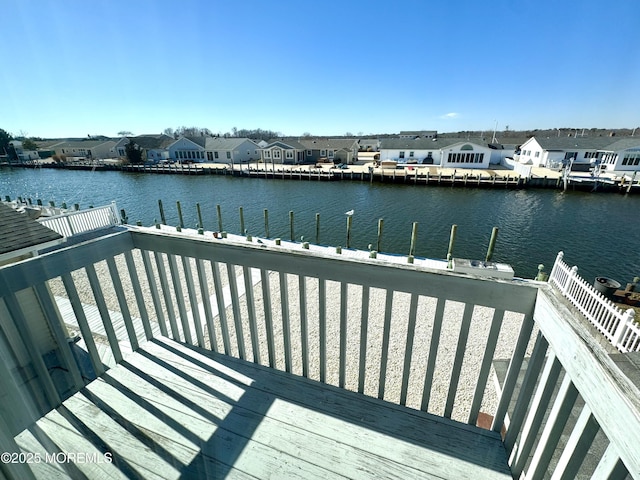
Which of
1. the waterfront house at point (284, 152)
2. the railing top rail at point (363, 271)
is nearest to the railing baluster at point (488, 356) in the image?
the railing top rail at point (363, 271)

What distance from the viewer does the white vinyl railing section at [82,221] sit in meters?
8.69

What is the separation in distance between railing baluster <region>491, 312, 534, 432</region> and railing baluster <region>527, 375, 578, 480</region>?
26cm

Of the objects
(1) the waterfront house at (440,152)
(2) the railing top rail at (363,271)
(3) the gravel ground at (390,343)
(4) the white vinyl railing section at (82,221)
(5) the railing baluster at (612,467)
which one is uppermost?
(2) the railing top rail at (363,271)

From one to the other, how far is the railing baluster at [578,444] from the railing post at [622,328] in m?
5.13

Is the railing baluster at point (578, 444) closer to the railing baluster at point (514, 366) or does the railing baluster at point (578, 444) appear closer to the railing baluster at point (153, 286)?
the railing baluster at point (514, 366)

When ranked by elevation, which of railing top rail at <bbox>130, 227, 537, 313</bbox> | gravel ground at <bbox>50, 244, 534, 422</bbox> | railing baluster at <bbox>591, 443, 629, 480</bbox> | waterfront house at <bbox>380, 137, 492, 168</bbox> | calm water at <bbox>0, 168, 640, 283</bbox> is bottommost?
calm water at <bbox>0, 168, 640, 283</bbox>

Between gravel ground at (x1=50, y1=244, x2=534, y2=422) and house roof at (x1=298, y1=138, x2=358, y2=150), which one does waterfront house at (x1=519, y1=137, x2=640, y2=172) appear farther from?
gravel ground at (x1=50, y1=244, x2=534, y2=422)

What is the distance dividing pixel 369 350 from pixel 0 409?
3.97 metres

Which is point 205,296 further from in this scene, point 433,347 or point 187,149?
point 187,149

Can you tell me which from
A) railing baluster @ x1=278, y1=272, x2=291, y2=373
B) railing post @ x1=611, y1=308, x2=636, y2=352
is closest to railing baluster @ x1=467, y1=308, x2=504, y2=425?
railing baluster @ x1=278, y1=272, x2=291, y2=373

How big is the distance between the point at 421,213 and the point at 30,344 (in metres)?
16.6

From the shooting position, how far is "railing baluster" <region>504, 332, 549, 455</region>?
4.04 ft

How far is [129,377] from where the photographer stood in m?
1.96

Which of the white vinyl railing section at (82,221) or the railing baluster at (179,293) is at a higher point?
the railing baluster at (179,293)
